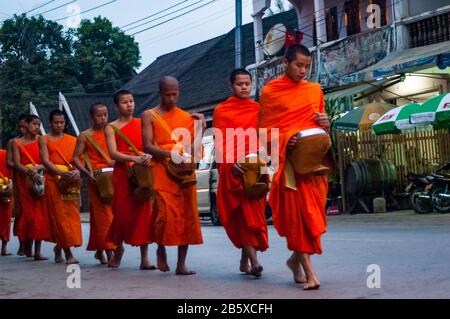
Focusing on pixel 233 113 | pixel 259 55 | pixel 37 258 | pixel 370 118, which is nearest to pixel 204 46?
pixel 259 55

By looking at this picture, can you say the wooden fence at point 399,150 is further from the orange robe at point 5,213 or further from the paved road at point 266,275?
the orange robe at point 5,213

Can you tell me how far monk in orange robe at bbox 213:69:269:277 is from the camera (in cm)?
755

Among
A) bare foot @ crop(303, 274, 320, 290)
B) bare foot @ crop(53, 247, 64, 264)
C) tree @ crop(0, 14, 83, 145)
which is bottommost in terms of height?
bare foot @ crop(303, 274, 320, 290)

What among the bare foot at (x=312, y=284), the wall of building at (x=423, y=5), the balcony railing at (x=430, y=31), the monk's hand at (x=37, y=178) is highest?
the wall of building at (x=423, y=5)

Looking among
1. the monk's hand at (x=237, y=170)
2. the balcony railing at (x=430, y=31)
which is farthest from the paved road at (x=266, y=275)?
the balcony railing at (x=430, y=31)

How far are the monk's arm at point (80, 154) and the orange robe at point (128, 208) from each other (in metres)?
0.58

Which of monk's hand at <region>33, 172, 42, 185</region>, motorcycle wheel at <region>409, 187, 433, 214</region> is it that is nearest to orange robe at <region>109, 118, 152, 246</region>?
monk's hand at <region>33, 172, 42, 185</region>

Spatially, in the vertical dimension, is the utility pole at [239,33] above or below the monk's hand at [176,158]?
above

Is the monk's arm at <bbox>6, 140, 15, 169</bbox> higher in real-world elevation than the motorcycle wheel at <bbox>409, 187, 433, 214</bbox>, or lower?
higher

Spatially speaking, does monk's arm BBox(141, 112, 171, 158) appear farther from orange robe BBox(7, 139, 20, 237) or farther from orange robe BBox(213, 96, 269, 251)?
orange robe BBox(7, 139, 20, 237)

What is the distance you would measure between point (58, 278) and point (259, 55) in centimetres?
2073

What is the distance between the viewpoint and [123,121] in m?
8.88

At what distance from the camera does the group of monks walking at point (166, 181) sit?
668 centimetres
